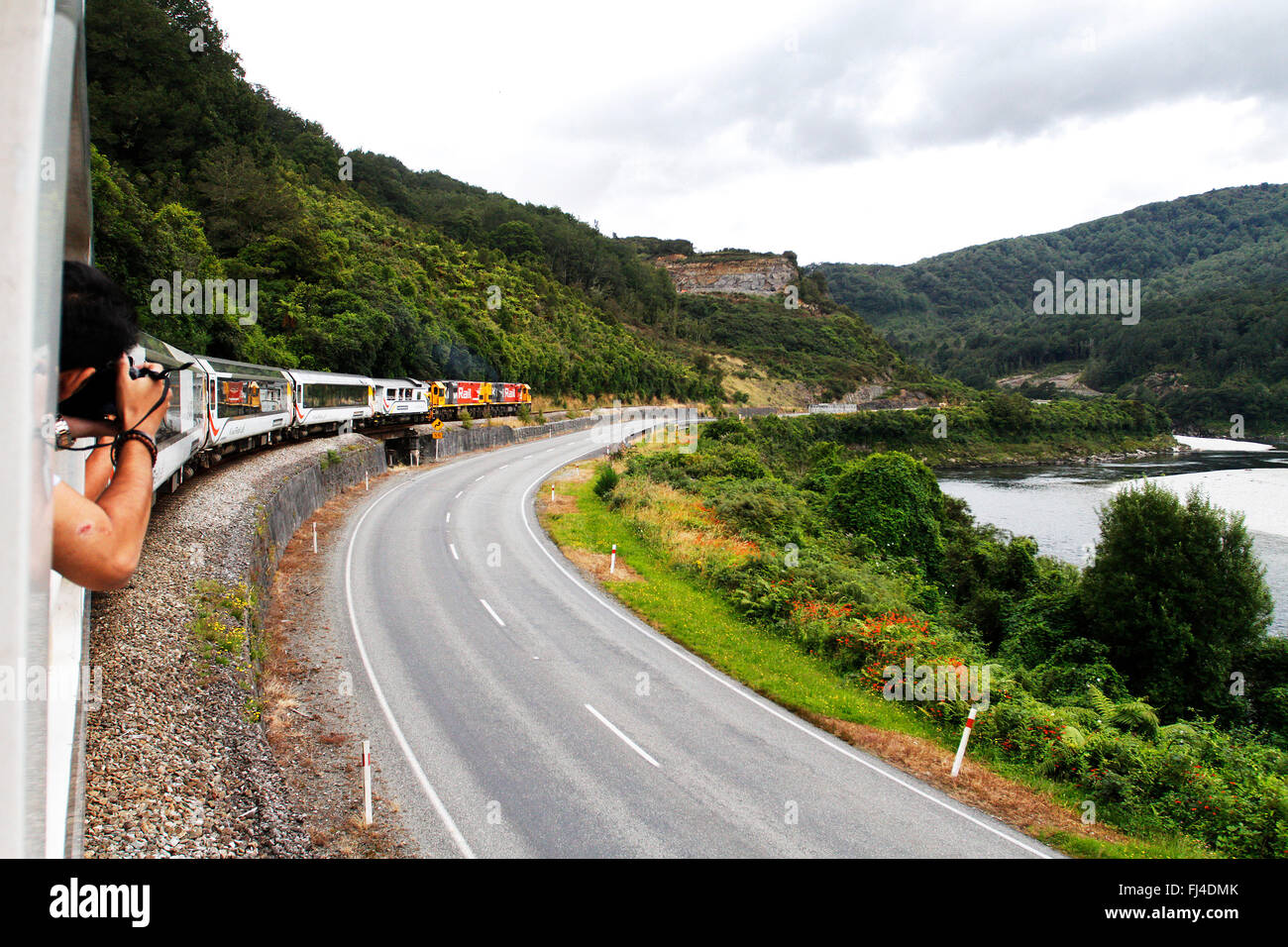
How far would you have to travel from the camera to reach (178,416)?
556 inches

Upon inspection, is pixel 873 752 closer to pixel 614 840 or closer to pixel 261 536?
pixel 614 840

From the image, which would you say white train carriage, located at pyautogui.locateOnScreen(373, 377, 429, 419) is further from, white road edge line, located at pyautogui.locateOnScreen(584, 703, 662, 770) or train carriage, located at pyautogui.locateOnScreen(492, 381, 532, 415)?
white road edge line, located at pyautogui.locateOnScreen(584, 703, 662, 770)

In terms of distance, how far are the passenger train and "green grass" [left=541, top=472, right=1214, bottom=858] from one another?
1065 centimetres

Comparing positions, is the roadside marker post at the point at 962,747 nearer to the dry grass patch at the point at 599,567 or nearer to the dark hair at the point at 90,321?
the dry grass patch at the point at 599,567

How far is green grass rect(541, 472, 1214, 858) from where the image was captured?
9.80m

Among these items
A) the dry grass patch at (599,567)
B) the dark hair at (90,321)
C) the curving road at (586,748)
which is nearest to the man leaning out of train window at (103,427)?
the dark hair at (90,321)

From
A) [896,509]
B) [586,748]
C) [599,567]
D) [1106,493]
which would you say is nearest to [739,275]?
[1106,493]

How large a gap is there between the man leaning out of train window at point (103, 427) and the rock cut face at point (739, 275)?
175571 millimetres

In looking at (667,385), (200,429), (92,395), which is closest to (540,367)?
(667,385)

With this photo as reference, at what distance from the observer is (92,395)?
66.6 inches

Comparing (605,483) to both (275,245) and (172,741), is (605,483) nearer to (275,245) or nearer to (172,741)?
(172,741)
